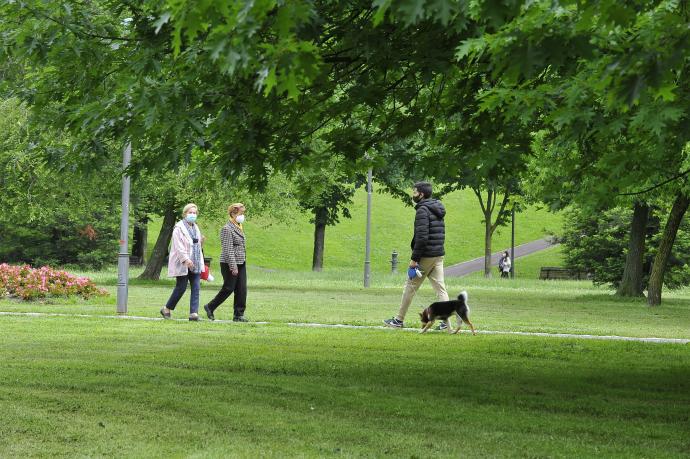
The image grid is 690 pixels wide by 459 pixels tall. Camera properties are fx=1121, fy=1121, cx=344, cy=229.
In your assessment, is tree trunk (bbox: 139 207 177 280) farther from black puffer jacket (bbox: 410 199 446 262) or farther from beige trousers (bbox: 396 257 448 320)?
black puffer jacket (bbox: 410 199 446 262)

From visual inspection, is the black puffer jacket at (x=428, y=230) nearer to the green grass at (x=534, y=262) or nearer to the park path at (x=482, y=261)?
the park path at (x=482, y=261)

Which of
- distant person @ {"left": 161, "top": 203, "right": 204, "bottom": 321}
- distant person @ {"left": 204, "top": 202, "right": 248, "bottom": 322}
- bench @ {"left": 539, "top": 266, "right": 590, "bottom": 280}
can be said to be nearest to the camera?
distant person @ {"left": 161, "top": 203, "right": 204, "bottom": 321}

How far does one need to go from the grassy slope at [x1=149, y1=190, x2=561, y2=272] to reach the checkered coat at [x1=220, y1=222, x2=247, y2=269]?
62.4m

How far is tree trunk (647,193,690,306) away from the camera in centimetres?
2742

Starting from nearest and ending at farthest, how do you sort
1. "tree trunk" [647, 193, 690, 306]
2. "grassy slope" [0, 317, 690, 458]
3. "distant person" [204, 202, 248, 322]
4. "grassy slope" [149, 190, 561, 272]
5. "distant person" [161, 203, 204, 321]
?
"grassy slope" [0, 317, 690, 458]
"distant person" [161, 203, 204, 321]
"distant person" [204, 202, 248, 322]
"tree trunk" [647, 193, 690, 306]
"grassy slope" [149, 190, 561, 272]

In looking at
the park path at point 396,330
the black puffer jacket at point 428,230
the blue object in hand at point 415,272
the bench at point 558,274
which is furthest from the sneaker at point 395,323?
the bench at point 558,274

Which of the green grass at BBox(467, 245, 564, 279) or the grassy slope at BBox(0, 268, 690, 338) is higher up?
the green grass at BBox(467, 245, 564, 279)

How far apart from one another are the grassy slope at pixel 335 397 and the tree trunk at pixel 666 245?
13.9 m

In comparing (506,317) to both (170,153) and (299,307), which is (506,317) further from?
(170,153)

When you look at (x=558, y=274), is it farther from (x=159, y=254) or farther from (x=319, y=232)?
(x=159, y=254)

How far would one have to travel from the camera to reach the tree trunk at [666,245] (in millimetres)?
27422

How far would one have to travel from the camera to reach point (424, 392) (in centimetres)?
924

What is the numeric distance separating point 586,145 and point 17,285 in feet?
48.8

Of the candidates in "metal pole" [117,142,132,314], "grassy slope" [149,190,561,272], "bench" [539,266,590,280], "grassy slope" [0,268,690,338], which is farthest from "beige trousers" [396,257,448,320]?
"grassy slope" [149,190,561,272]
